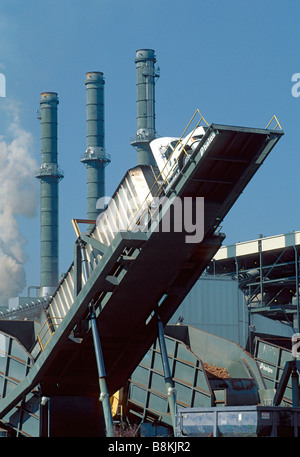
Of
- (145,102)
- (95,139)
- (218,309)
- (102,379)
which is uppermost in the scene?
(145,102)

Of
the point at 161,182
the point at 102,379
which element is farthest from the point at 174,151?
the point at 102,379

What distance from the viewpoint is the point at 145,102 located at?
245 feet

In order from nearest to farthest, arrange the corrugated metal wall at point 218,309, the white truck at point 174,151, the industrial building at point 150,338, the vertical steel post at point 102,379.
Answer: the industrial building at point 150,338
the white truck at point 174,151
the vertical steel post at point 102,379
the corrugated metal wall at point 218,309

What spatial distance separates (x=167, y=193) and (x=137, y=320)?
471 cm

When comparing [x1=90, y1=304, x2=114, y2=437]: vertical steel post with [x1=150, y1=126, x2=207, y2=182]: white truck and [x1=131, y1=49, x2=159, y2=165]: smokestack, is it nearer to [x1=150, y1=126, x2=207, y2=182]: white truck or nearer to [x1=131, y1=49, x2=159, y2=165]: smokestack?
[x1=150, y1=126, x2=207, y2=182]: white truck

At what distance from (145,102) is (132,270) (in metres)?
56.1

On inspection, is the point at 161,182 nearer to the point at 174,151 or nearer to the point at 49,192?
the point at 174,151

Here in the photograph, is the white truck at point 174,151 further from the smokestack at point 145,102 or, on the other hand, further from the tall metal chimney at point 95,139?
the smokestack at point 145,102

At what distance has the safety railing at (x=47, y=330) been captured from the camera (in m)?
22.9

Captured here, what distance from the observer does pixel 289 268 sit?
193ft

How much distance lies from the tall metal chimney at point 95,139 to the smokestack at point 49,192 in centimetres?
402

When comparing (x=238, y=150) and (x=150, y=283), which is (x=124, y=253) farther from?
(x=238, y=150)

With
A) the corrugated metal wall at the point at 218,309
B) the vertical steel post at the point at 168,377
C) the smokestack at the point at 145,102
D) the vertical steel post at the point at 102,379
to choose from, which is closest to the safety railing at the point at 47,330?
the vertical steel post at the point at 102,379
